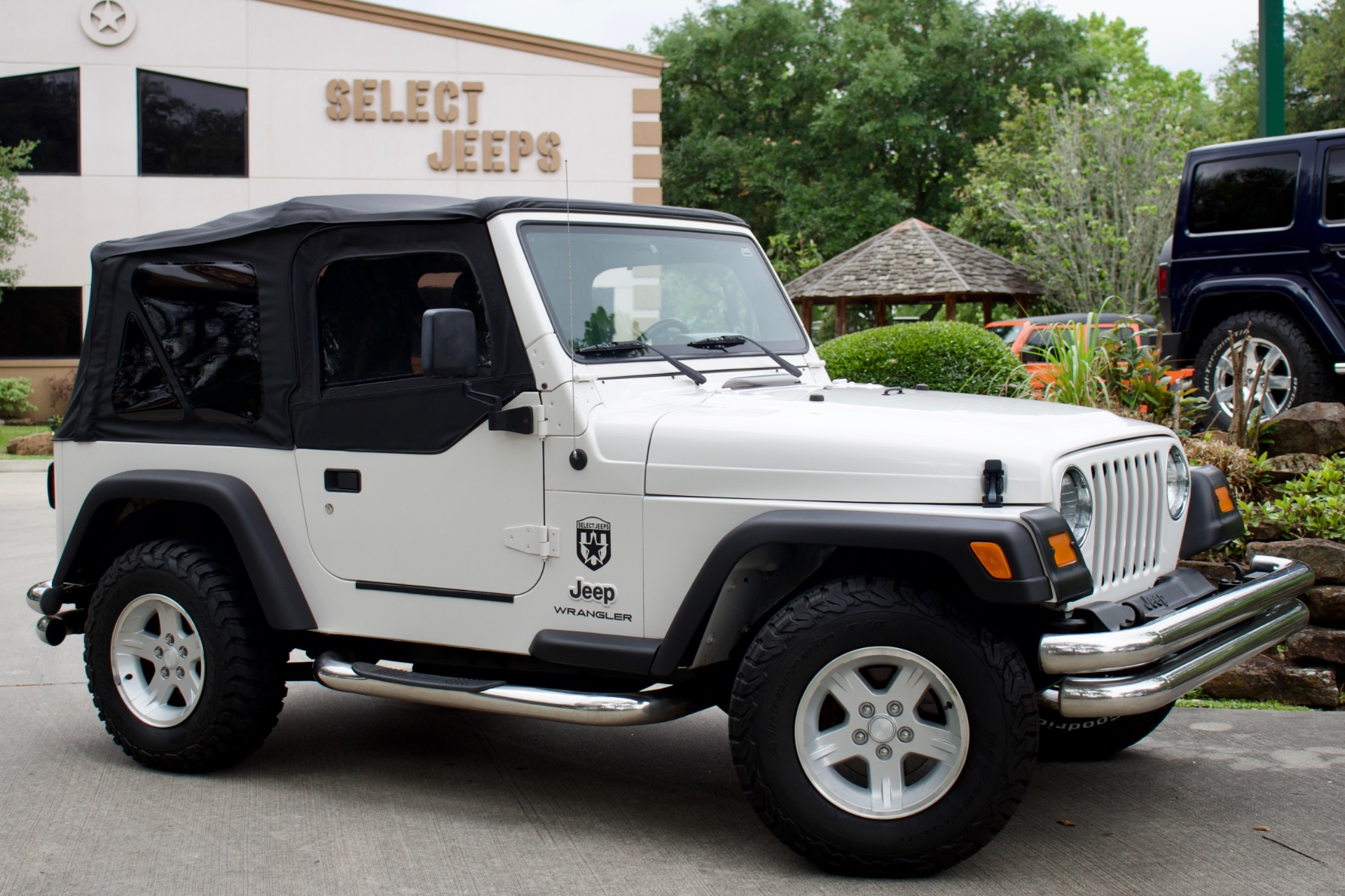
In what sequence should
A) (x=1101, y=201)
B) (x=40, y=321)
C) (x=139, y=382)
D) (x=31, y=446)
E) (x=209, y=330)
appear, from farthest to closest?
(x=1101, y=201) → (x=40, y=321) → (x=31, y=446) → (x=139, y=382) → (x=209, y=330)

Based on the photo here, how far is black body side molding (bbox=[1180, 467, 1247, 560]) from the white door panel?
2.29 metres

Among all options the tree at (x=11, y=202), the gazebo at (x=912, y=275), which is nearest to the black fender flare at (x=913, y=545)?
the gazebo at (x=912, y=275)

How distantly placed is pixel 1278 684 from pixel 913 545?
3402 mm

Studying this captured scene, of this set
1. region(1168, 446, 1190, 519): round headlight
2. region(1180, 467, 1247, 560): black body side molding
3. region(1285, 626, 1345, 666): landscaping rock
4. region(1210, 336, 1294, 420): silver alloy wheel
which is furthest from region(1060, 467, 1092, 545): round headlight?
region(1210, 336, 1294, 420): silver alloy wheel

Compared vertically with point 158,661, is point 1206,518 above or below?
above

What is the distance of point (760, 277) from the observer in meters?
5.30

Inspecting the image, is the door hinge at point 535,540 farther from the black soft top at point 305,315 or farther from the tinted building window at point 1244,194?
the tinted building window at point 1244,194

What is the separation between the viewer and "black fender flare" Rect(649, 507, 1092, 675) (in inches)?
137

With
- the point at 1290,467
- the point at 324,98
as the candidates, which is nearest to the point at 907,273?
the point at 324,98

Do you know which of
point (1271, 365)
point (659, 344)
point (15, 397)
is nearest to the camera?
point (659, 344)

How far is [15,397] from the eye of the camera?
22688 mm

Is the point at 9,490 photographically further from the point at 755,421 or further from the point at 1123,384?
the point at 755,421

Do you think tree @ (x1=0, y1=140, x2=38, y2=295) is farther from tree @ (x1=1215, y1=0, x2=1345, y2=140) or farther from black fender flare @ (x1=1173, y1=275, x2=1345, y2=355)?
tree @ (x1=1215, y1=0, x2=1345, y2=140)

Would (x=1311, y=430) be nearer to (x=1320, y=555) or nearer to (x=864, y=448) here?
(x=1320, y=555)
